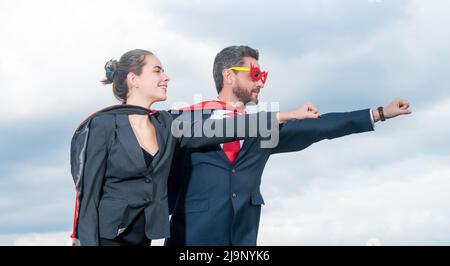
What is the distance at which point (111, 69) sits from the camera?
19.3 feet

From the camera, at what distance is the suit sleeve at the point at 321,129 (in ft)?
20.5

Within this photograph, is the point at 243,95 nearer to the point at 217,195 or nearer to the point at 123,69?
the point at 217,195

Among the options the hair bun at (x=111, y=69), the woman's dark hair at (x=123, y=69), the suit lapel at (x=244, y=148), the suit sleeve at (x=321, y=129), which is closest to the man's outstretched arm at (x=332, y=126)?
the suit sleeve at (x=321, y=129)

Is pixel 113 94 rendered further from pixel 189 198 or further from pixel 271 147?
pixel 271 147

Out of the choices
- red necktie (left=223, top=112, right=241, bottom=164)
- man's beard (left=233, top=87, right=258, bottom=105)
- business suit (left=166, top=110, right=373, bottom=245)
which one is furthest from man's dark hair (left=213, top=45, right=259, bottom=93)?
business suit (left=166, top=110, right=373, bottom=245)

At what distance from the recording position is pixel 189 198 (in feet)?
19.5

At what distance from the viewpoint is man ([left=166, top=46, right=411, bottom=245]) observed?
589 centimetres

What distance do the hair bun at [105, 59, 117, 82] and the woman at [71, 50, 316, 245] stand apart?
35 cm

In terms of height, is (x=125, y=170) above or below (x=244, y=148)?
below

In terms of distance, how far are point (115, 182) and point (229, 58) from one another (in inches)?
77.8

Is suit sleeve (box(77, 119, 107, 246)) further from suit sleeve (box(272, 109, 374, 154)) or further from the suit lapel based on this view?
suit sleeve (box(272, 109, 374, 154))

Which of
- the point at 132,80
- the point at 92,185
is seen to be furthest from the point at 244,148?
the point at 92,185
